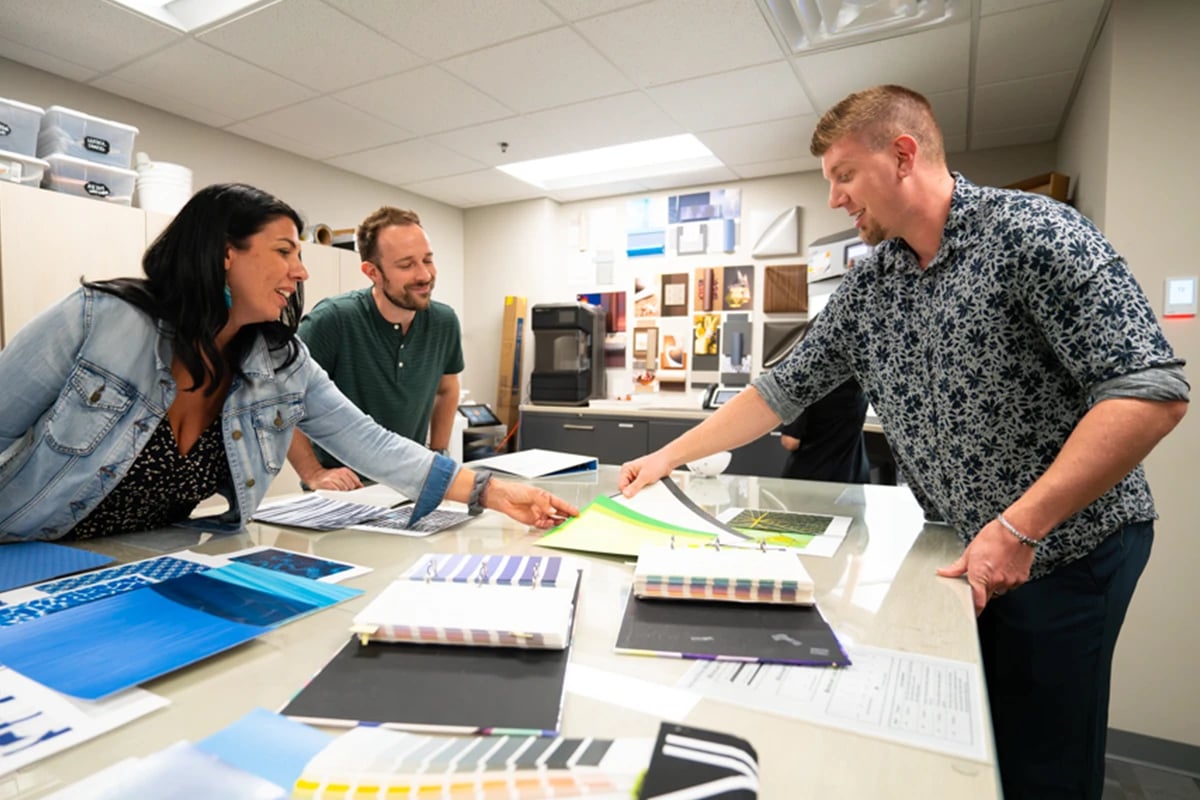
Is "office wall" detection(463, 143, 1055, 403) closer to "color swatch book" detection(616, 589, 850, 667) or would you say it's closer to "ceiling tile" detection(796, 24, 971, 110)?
"ceiling tile" detection(796, 24, 971, 110)

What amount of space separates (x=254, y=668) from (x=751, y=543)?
70 centimetres

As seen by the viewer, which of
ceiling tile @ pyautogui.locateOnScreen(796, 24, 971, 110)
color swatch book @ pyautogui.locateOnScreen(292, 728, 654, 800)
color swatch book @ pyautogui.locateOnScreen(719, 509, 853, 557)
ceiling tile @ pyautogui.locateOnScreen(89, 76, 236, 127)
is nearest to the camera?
color swatch book @ pyautogui.locateOnScreen(292, 728, 654, 800)

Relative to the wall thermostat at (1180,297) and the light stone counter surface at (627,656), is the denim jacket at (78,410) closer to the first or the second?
the light stone counter surface at (627,656)

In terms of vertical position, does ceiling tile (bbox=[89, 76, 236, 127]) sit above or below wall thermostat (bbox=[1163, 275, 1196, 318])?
above

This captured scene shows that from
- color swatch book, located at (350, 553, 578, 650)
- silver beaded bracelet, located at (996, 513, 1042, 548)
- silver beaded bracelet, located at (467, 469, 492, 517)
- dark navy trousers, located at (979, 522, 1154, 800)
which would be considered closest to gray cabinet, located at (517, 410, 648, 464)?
silver beaded bracelet, located at (467, 469, 492, 517)

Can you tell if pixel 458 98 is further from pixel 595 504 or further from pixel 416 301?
pixel 595 504

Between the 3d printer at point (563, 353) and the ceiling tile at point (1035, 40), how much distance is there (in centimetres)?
269

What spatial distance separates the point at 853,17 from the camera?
250 cm

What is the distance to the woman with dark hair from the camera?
0.99 metres

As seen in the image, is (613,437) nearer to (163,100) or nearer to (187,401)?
(163,100)

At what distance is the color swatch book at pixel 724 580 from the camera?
74 cm

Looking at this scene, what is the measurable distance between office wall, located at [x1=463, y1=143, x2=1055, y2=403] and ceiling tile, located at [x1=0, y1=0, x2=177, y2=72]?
2752 mm

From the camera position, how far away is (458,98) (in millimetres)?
3223

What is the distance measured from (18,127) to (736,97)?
3.05 m
